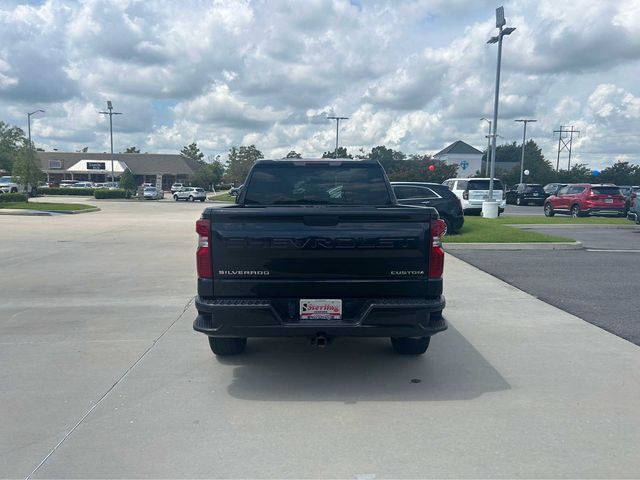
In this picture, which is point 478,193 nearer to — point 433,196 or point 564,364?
point 433,196

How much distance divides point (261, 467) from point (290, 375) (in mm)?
Result: 1735

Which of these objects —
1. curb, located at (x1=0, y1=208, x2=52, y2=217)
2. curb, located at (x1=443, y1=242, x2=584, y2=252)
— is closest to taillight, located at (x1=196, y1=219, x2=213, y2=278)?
curb, located at (x1=443, y1=242, x2=584, y2=252)

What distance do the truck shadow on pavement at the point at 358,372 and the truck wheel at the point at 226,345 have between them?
8cm

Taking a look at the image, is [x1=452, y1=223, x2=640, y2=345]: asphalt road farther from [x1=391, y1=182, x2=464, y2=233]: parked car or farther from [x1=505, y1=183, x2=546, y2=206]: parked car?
[x1=505, y1=183, x2=546, y2=206]: parked car

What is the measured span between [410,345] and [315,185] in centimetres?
202

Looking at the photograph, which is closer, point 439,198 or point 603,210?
point 439,198

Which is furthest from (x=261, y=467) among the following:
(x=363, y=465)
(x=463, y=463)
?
(x=463, y=463)

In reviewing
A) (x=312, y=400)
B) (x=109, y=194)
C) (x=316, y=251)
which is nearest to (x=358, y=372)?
(x=312, y=400)

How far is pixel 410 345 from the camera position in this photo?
5.71 metres

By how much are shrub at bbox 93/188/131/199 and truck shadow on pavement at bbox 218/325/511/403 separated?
47971 mm

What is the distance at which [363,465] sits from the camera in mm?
3559

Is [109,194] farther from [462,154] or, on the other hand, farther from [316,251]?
[462,154]

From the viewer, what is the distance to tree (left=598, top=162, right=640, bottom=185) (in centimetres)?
7431

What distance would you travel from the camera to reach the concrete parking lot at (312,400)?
3.61 meters
